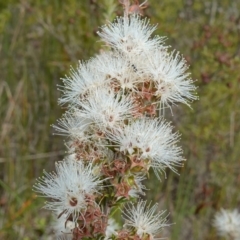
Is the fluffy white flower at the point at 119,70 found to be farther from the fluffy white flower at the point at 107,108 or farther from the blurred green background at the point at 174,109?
the blurred green background at the point at 174,109

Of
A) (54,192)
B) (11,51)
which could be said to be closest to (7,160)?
(11,51)

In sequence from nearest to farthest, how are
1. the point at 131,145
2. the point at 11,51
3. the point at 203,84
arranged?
the point at 131,145 → the point at 203,84 → the point at 11,51

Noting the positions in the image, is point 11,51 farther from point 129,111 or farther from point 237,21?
point 129,111

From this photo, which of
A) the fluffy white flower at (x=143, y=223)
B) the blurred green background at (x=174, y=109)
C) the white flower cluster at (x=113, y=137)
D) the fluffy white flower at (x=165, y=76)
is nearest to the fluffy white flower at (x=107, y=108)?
→ the white flower cluster at (x=113, y=137)

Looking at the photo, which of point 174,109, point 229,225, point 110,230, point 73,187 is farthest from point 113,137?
point 174,109

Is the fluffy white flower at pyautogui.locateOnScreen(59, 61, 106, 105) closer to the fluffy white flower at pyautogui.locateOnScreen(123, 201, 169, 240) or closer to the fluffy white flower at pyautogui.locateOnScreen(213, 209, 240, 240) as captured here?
the fluffy white flower at pyautogui.locateOnScreen(123, 201, 169, 240)
